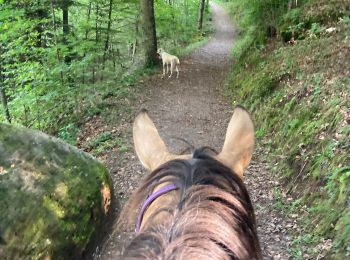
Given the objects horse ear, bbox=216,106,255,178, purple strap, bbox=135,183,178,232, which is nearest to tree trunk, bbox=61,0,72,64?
horse ear, bbox=216,106,255,178

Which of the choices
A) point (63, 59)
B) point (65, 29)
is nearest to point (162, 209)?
point (63, 59)

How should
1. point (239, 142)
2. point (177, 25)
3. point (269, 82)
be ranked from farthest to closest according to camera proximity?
1. point (177, 25)
2. point (269, 82)
3. point (239, 142)

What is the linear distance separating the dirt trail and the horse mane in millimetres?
593

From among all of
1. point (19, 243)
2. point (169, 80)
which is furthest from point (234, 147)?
point (169, 80)

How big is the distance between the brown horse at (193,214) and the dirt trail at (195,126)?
0.54 m

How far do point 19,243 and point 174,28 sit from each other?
1948 cm

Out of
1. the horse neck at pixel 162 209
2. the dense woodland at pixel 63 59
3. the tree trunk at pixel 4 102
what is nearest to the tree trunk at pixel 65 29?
the dense woodland at pixel 63 59

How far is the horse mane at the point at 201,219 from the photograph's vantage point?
3.85 ft

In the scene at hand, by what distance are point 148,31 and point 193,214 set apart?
13830 millimetres

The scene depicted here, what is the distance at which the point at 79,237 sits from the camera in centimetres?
466

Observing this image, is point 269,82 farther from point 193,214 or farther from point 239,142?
point 193,214

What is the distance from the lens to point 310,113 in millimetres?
6801

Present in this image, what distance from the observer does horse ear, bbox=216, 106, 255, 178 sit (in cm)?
207

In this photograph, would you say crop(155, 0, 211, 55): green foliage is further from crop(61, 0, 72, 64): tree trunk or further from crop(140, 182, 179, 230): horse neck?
crop(140, 182, 179, 230): horse neck
